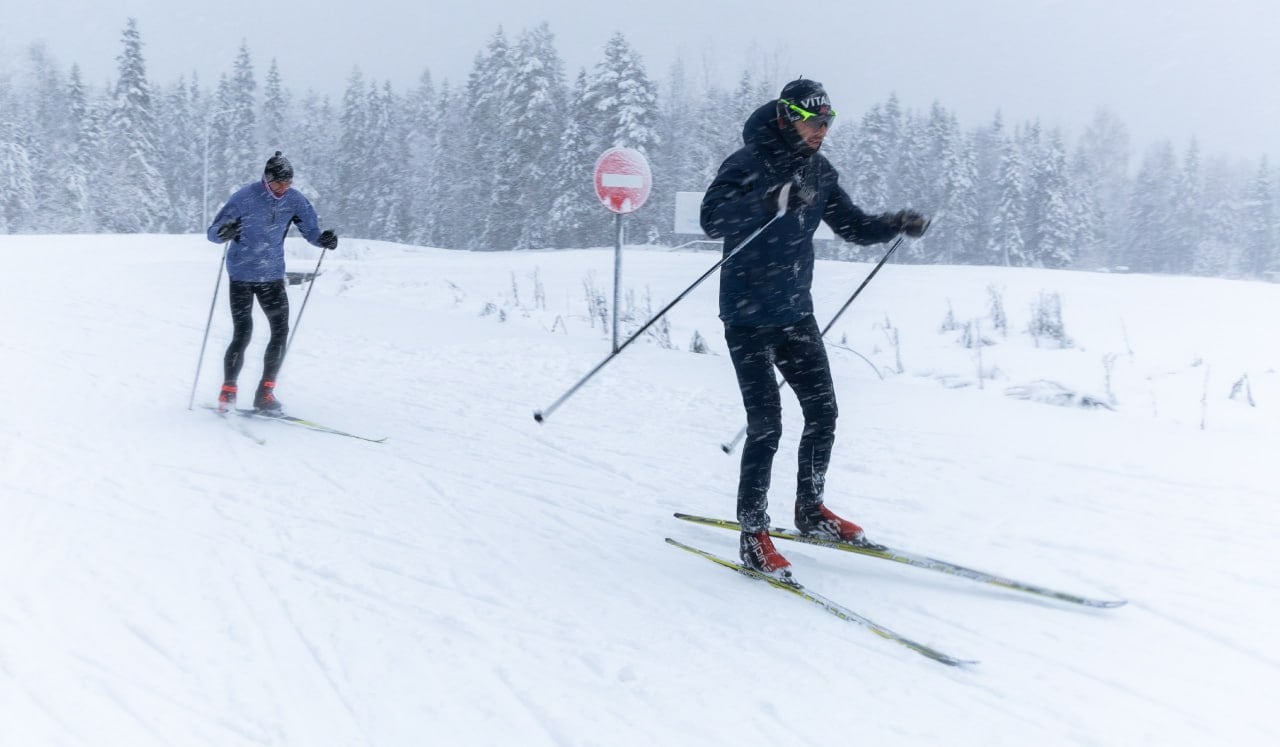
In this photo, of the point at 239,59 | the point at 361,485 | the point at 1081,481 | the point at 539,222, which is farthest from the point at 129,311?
the point at 239,59

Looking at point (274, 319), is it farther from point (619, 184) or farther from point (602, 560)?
point (619, 184)

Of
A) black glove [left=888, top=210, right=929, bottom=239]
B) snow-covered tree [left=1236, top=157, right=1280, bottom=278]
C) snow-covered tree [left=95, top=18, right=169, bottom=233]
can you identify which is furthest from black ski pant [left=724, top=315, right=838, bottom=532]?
snow-covered tree [left=1236, top=157, right=1280, bottom=278]

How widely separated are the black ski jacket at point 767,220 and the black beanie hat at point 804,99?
90 millimetres

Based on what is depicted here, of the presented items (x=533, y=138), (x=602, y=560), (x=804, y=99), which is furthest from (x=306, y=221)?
(x=533, y=138)

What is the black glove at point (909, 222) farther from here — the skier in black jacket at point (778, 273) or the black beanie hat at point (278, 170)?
the black beanie hat at point (278, 170)

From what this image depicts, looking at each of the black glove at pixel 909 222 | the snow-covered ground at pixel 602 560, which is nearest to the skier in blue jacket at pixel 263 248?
the snow-covered ground at pixel 602 560

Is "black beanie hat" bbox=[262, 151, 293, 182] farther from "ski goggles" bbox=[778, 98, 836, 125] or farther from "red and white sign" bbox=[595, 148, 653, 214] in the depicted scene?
"ski goggles" bbox=[778, 98, 836, 125]

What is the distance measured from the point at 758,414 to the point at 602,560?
1.03 m

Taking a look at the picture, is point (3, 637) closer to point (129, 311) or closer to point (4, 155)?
point (129, 311)

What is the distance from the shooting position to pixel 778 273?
3.85 m

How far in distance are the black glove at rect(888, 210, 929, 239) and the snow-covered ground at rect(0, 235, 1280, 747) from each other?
5.16 feet

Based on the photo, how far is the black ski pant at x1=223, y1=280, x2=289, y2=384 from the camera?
704 centimetres

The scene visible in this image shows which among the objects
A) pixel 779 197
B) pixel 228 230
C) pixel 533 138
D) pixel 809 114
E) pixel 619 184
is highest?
pixel 533 138

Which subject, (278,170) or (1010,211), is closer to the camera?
(278,170)
